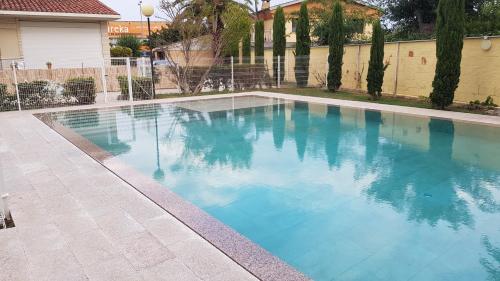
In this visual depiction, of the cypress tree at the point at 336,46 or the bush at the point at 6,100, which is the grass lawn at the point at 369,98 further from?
the bush at the point at 6,100

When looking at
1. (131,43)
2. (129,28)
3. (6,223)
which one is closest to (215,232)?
(6,223)

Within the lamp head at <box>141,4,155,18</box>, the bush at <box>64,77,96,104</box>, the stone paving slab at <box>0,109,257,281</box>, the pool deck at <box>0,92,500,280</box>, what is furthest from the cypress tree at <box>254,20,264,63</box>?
the stone paving slab at <box>0,109,257,281</box>

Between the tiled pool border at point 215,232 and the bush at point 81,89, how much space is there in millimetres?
8293

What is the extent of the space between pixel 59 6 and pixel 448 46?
641 inches

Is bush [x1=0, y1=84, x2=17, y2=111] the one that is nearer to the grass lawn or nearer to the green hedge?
the grass lawn

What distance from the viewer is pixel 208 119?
10.6m

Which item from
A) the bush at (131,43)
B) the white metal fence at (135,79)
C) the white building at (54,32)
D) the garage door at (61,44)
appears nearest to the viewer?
the white metal fence at (135,79)

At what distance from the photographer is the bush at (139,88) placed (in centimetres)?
1465

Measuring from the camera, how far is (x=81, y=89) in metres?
13.1

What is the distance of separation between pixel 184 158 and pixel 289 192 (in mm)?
2478

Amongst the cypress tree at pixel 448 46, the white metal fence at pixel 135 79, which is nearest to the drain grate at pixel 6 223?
the white metal fence at pixel 135 79

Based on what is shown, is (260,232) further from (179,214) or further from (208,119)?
(208,119)

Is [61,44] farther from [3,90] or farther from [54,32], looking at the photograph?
[3,90]

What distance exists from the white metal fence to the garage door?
0.43m
